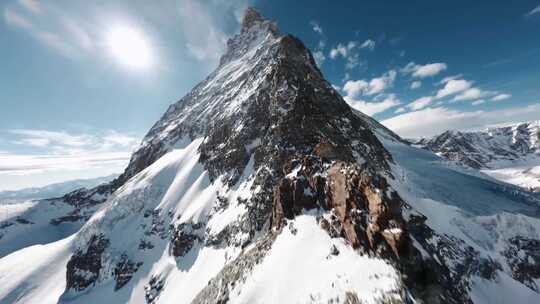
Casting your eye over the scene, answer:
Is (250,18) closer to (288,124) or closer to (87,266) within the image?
(288,124)

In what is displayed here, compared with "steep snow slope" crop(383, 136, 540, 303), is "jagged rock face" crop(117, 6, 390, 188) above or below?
above

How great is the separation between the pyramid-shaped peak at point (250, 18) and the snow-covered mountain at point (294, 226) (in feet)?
309

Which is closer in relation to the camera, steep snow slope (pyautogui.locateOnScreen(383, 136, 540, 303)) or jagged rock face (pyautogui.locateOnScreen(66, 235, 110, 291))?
steep snow slope (pyautogui.locateOnScreen(383, 136, 540, 303))

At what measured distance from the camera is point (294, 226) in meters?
23.1

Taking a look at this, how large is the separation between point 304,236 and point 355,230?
17.5 feet

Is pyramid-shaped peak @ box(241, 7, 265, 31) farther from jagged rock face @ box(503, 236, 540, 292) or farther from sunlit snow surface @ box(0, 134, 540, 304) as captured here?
jagged rock face @ box(503, 236, 540, 292)

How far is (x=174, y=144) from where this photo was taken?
83.5 metres

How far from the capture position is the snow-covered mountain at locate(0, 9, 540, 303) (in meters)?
16.2

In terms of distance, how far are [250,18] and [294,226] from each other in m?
156

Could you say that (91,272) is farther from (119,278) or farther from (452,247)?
(452,247)

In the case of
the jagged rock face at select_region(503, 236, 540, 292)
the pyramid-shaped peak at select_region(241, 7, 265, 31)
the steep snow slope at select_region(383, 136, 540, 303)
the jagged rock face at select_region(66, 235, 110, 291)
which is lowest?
the jagged rock face at select_region(66, 235, 110, 291)

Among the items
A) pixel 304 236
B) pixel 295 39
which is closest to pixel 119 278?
pixel 304 236

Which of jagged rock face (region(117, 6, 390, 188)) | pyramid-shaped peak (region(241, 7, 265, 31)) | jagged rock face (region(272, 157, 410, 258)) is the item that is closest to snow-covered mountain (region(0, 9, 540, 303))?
jagged rock face (region(272, 157, 410, 258))

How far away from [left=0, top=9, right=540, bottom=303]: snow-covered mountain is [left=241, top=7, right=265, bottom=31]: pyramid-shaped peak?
94198 mm
